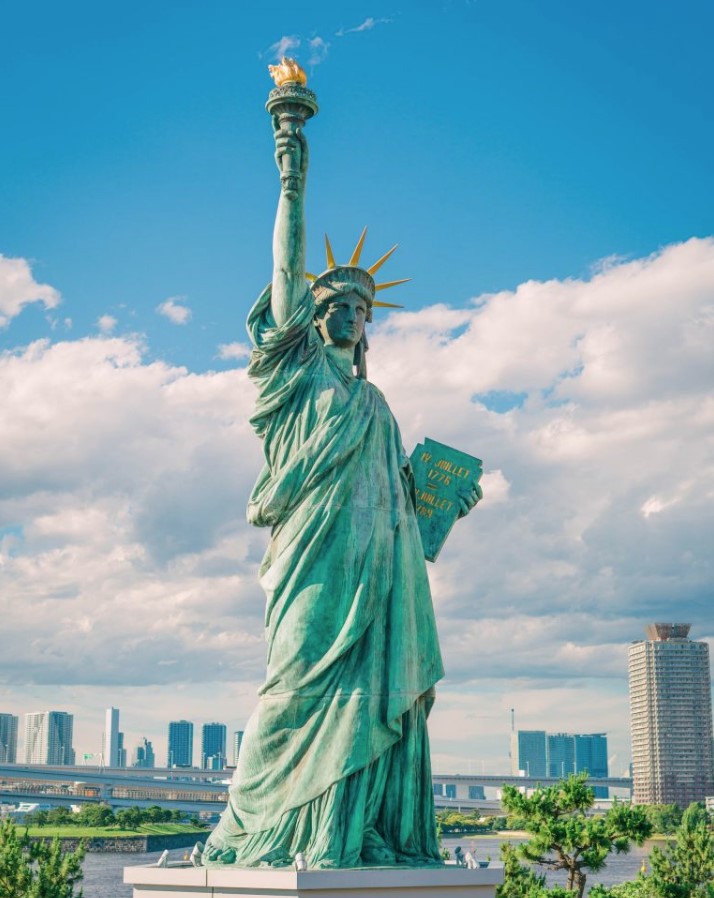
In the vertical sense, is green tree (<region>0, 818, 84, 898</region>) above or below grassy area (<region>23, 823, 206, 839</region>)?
above

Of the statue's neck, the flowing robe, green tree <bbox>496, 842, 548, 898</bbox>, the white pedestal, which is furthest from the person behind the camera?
green tree <bbox>496, 842, 548, 898</bbox>

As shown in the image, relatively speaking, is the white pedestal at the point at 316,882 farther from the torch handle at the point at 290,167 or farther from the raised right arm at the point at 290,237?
the torch handle at the point at 290,167

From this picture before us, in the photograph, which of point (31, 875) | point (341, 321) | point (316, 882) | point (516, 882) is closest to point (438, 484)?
point (341, 321)

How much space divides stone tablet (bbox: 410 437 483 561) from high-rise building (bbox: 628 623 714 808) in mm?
141086

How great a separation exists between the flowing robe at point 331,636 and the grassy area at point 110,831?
69.2 meters

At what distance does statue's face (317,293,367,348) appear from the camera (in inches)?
535

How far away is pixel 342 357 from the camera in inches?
536

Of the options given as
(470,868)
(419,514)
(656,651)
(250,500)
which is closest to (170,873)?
(470,868)

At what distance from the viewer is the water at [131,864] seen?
58.2m

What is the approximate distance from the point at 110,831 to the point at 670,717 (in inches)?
3589

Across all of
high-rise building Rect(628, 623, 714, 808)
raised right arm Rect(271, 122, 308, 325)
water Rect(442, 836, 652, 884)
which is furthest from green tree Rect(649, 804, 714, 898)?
high-rise building Rect(628, 623, 714, 808)

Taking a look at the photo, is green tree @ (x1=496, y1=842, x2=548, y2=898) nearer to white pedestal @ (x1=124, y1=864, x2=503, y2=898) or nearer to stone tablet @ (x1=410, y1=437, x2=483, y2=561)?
stone tablet @ (x1=410, y1=437, x2=483, y2=561)

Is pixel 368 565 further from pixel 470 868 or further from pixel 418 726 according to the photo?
pixel 470 868

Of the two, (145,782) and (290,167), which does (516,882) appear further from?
(145,782)
